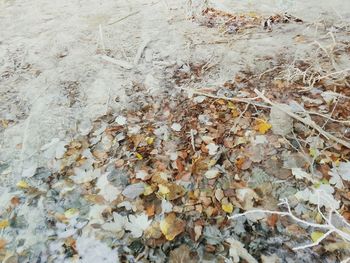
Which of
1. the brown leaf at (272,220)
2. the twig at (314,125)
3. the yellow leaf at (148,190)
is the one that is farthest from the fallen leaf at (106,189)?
the twig at (314,125)

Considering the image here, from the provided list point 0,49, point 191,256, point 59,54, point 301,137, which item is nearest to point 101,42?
point 59,54

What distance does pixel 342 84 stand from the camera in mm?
3514

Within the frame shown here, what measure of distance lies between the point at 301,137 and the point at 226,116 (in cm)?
79

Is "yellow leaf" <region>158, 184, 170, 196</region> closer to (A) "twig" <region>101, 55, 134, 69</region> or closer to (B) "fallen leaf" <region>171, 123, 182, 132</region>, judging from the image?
(B) "fallen leaf" <region>171, 123, 182, 132</region>

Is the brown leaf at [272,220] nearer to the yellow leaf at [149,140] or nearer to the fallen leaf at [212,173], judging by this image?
the fallen leaf at [212,173]

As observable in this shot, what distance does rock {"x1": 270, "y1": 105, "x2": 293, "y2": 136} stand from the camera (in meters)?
2.98

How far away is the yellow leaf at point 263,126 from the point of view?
3098 mm

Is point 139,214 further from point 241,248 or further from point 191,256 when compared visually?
point 241,248

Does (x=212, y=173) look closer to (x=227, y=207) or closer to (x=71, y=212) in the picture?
(x=227, y=207)

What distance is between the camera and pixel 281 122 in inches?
118

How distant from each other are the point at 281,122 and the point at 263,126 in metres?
0.20

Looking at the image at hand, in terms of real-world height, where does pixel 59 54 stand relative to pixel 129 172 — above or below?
above

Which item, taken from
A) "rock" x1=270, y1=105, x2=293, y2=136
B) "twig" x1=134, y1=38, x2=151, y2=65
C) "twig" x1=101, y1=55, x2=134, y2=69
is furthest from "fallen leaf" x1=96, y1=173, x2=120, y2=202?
"twig" x1=134, y1=38, x2=151, y2=65

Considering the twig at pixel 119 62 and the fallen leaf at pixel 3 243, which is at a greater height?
the twig at pixel 119 62
